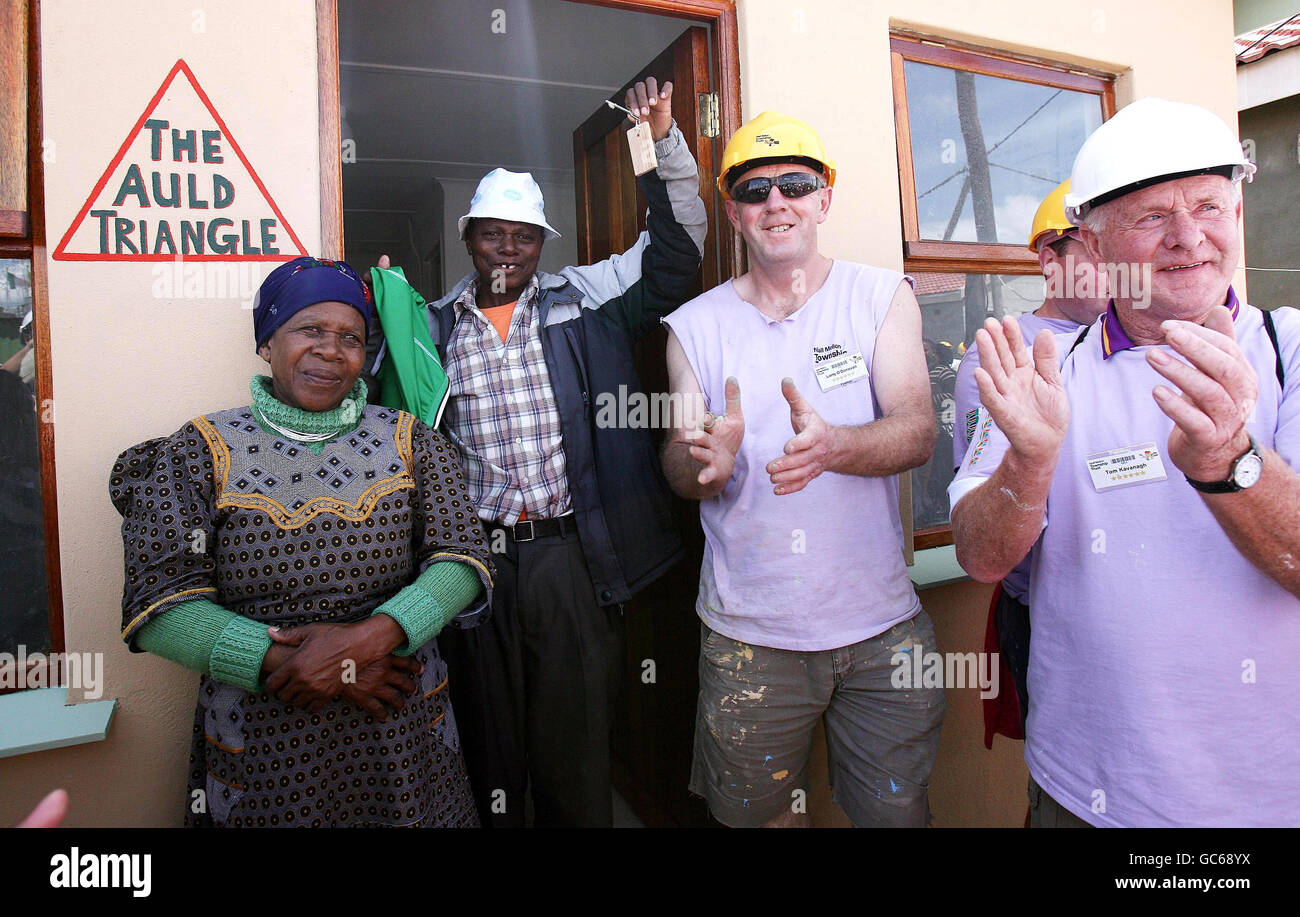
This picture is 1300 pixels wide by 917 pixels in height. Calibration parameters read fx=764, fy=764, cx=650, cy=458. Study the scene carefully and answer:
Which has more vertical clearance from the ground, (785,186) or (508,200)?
(508,200)

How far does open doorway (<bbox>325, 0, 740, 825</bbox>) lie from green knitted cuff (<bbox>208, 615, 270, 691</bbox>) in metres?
1.10

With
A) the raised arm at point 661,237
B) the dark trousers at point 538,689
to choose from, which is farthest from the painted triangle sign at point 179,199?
the dark trousers at point 538,689

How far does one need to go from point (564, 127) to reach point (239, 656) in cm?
500

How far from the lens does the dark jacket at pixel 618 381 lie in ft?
7.61

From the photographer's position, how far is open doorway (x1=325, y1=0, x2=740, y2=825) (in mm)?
2670

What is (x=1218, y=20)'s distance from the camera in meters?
3.65

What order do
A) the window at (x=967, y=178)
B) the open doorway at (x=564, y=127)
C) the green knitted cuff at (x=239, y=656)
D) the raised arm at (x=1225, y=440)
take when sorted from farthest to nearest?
the window at (x=967, y=178) → the open doorway at (x=564, y=127) → the green knitted cuff at (x=239, y=656) → the raised arm at (x=1225, y=440)

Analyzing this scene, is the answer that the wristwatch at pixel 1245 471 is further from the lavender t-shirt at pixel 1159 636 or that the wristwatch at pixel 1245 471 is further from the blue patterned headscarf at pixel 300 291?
the blue patterned headscarf at pixel 300 291

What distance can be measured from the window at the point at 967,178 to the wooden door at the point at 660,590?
84 cm

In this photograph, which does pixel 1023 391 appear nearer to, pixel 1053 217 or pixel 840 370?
pixel 840 370

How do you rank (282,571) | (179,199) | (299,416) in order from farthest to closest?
(179,199)
(299,416)
(282,571)

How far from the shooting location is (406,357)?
2125 mm

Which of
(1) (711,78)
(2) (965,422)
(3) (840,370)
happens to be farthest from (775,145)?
(2) (965,422)

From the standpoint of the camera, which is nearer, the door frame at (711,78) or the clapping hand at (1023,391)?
the clapping hand at (1023,391)
